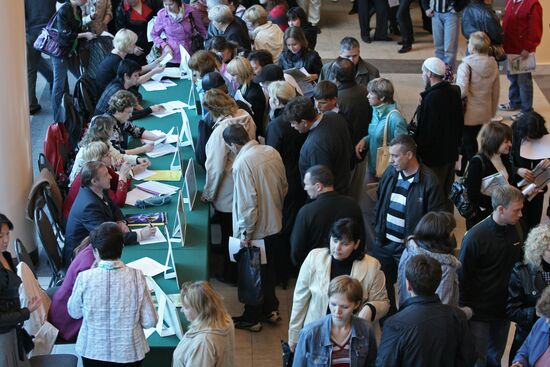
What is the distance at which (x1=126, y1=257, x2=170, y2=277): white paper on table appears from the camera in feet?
19.6

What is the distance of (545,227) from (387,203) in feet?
Answer: 4.01

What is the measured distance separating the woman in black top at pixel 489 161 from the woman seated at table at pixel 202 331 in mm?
2539

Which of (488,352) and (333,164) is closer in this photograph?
(488,352)

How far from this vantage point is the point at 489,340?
602cm

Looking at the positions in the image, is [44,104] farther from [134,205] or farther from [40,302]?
[40,302]

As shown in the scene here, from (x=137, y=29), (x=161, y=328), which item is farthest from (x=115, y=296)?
(x=137, y=29)

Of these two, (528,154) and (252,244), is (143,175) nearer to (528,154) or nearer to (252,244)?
(252,244)

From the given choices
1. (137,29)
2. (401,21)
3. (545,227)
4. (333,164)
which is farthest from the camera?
(401,21)

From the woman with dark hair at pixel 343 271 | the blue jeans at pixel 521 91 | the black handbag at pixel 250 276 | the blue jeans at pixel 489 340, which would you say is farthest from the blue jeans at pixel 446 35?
the woman with dark hair at pixel 343 271

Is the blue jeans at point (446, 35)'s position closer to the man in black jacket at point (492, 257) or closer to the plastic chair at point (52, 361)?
the man in black jacket at point (492, 257)

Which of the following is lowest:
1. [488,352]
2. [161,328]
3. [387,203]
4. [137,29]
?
[488,352]

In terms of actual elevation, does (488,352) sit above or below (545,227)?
below

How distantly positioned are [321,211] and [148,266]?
123cm

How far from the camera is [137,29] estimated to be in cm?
1072
